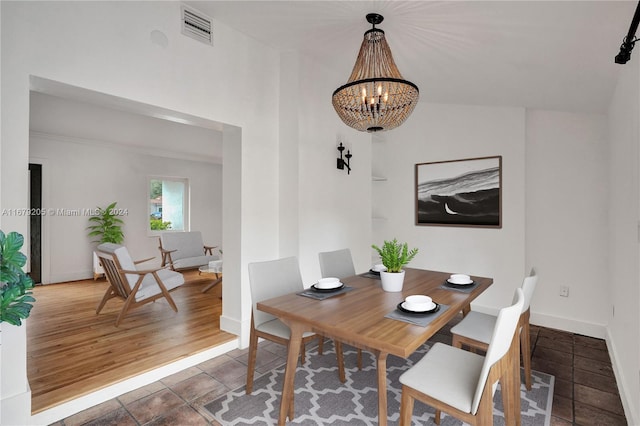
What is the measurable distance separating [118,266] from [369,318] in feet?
9.60

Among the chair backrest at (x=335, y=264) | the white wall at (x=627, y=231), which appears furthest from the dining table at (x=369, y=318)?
the white wall at (x=627, y=231)

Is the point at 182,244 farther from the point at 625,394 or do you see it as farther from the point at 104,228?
the point at 625,394

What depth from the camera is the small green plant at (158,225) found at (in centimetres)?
679

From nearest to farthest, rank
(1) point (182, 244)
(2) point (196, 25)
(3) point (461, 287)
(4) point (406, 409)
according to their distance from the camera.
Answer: (4) point (406, 409)
(3) point (461, 287)
(2) point (196, 25)
(1) point (182, 244)

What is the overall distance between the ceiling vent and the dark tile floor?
270 cm

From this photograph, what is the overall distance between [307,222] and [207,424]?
1949 mm

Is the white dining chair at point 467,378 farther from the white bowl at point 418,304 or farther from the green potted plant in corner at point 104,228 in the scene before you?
the green potted plant in corner at point 104,228

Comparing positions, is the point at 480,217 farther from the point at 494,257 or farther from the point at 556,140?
the point at 556,140

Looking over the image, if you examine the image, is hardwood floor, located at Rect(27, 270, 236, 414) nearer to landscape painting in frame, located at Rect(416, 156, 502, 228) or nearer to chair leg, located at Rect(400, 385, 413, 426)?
chair leg, located at Rect(400, 385, 413, 426)

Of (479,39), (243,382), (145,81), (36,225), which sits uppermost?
(479,39)

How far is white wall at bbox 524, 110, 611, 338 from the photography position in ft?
10.8

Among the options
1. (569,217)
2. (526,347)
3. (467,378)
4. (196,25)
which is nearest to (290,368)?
(467,378)

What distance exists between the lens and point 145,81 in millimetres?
2416

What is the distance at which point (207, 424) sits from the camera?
1.99m
